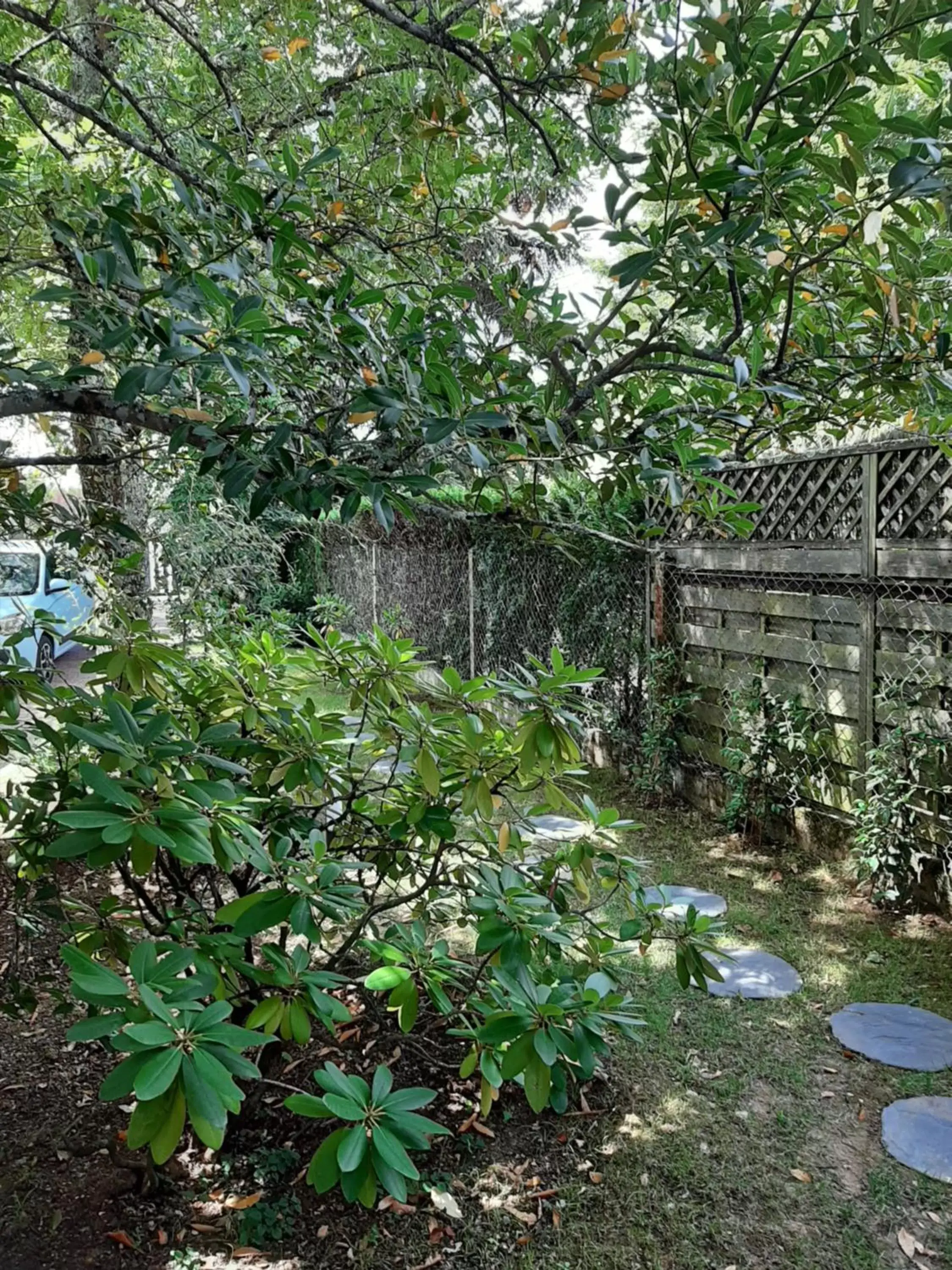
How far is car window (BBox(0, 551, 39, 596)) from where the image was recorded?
367 cm

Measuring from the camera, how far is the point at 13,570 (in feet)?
13.1

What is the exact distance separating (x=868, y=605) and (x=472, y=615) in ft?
12.9

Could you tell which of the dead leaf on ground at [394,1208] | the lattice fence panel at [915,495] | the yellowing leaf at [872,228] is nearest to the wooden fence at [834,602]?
the lattice fence panel at [915,495]

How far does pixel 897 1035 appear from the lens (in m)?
2.61

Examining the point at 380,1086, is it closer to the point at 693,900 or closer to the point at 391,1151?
the point at 391,1151

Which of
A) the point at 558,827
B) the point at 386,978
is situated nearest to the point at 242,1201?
the point at 386,978

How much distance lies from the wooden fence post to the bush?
1900 mm

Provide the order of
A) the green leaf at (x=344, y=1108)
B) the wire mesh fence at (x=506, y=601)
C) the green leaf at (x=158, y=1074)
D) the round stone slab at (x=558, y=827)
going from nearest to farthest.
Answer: the green leaf at (x=158, y=1074)
the green leaf at (x=344, y=1108)
the round stone slab at (x=558, y=827)
the wire mesh fence at (x=506, y=601)

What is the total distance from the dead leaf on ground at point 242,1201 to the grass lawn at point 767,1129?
22.9 inches

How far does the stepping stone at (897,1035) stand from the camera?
2.46m

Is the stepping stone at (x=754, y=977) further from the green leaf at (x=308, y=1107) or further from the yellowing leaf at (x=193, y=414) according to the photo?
the yellowing leaf at (x=193, y=414)

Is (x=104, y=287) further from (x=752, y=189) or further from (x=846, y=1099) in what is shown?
(x=846, y=1099)

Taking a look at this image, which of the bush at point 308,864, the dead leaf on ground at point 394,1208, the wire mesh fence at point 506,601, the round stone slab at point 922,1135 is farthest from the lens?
the wire mesh fence at point 506,601

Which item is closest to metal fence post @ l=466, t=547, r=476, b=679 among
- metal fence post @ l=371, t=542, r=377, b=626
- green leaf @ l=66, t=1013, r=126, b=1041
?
metal fence post @ l=371, t=542, r=377, b=626
